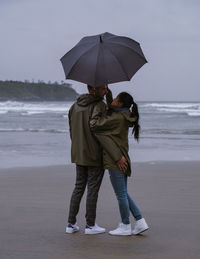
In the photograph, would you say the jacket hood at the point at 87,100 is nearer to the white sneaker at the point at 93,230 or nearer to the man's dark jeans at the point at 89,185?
the man's dark jeans at the point at 89,185

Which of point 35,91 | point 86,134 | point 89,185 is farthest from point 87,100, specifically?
point 35,91

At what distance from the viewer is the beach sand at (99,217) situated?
170 inches

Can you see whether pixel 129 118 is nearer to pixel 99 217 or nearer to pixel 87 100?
pixel 87 100

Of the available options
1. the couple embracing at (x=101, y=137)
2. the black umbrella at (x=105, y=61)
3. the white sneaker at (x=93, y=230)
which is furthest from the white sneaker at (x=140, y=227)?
the black umbrella at (x=105, y=61)

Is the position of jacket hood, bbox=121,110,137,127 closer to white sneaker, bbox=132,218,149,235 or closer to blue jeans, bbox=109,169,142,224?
blue jeans, bbox=109,169,142,224

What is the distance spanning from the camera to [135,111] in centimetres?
456

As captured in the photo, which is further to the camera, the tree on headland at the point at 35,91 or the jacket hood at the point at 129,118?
the tree on headland at the point at 35,91

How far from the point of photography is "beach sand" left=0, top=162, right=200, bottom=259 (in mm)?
4320

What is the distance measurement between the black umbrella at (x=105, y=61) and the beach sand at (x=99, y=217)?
1422 mm

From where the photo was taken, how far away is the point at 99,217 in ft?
18.1

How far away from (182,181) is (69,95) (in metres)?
115

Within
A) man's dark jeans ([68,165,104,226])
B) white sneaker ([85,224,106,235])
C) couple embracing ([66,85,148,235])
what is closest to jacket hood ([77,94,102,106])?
couple embracing ([66,85,148,235])

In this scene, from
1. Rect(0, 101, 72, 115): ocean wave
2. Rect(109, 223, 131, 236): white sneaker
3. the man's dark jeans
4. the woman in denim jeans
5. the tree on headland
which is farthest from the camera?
the tree on headland

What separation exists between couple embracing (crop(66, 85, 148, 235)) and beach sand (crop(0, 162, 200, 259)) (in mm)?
337
